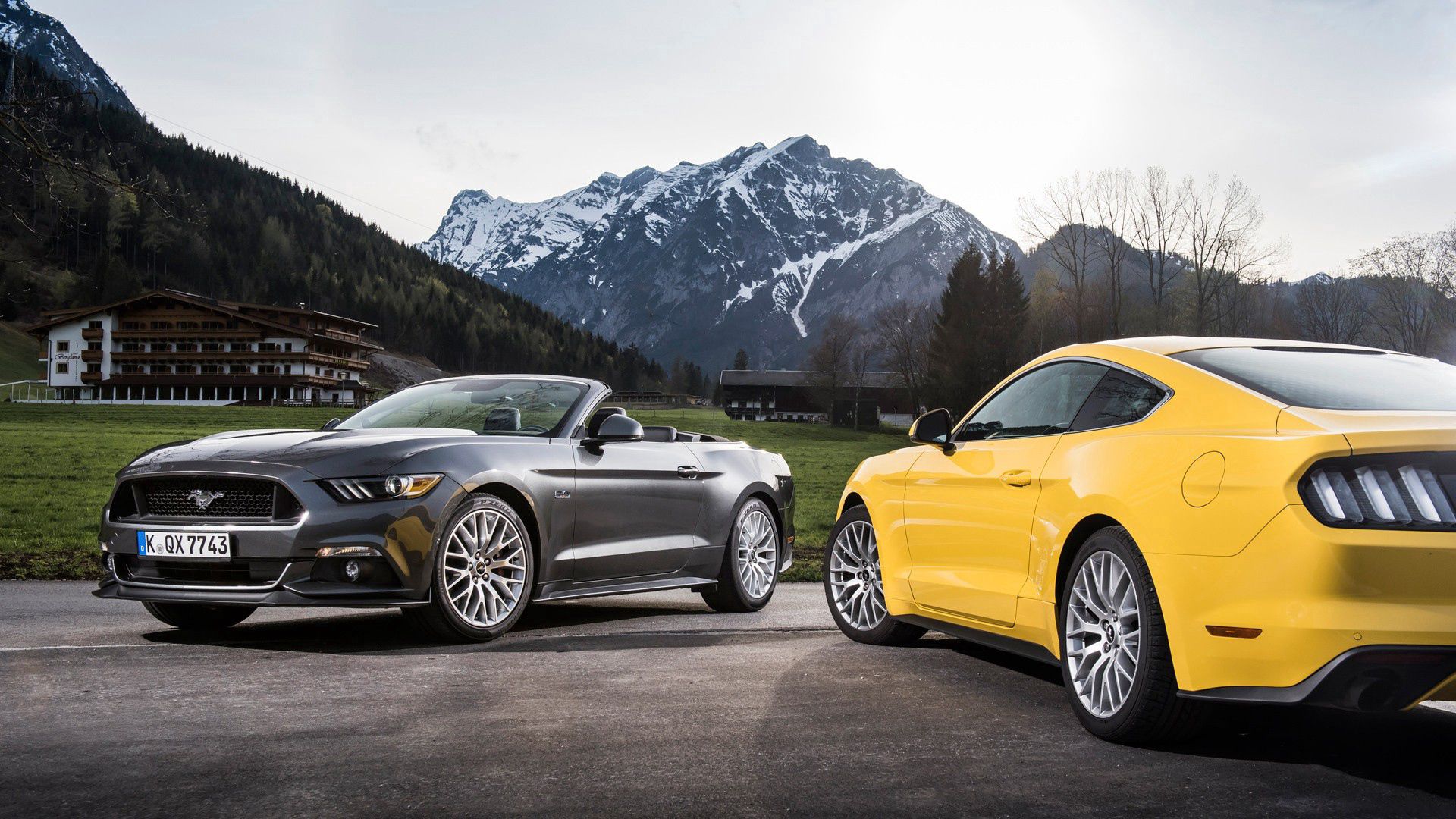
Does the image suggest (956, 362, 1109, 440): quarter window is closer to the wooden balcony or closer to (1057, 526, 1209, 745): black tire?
(1057, 526, 1209, 745): black tire

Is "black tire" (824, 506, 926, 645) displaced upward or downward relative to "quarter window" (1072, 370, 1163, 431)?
downward

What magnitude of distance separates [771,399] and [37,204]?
14361 cm

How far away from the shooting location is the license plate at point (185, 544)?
6.42 m

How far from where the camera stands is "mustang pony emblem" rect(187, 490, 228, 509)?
6520 mm

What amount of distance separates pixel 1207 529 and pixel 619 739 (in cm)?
221

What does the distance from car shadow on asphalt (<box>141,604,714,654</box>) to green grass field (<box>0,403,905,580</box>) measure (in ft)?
16.1

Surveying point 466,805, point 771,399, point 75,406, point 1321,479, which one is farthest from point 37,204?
point 771,399

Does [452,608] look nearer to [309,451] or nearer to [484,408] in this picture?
[309,451]

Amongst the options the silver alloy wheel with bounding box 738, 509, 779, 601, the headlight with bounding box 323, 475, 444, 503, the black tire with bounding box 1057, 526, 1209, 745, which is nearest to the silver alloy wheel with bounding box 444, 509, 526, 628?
the headlight with bounding box 323, 475, 444, 503

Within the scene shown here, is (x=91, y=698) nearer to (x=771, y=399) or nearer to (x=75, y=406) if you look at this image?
(x=75, y=406)

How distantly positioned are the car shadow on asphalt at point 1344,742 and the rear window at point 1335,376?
1.21 m

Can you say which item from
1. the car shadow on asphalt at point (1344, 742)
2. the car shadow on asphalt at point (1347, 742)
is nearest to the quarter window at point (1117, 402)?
the car shadow on asphalt at point (1344, 742)

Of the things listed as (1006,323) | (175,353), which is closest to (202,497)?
(1006,323)

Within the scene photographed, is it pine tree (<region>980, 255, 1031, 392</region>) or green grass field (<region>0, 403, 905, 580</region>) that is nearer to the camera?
green grass field (<region>0, 403, 905, 580</region>)
